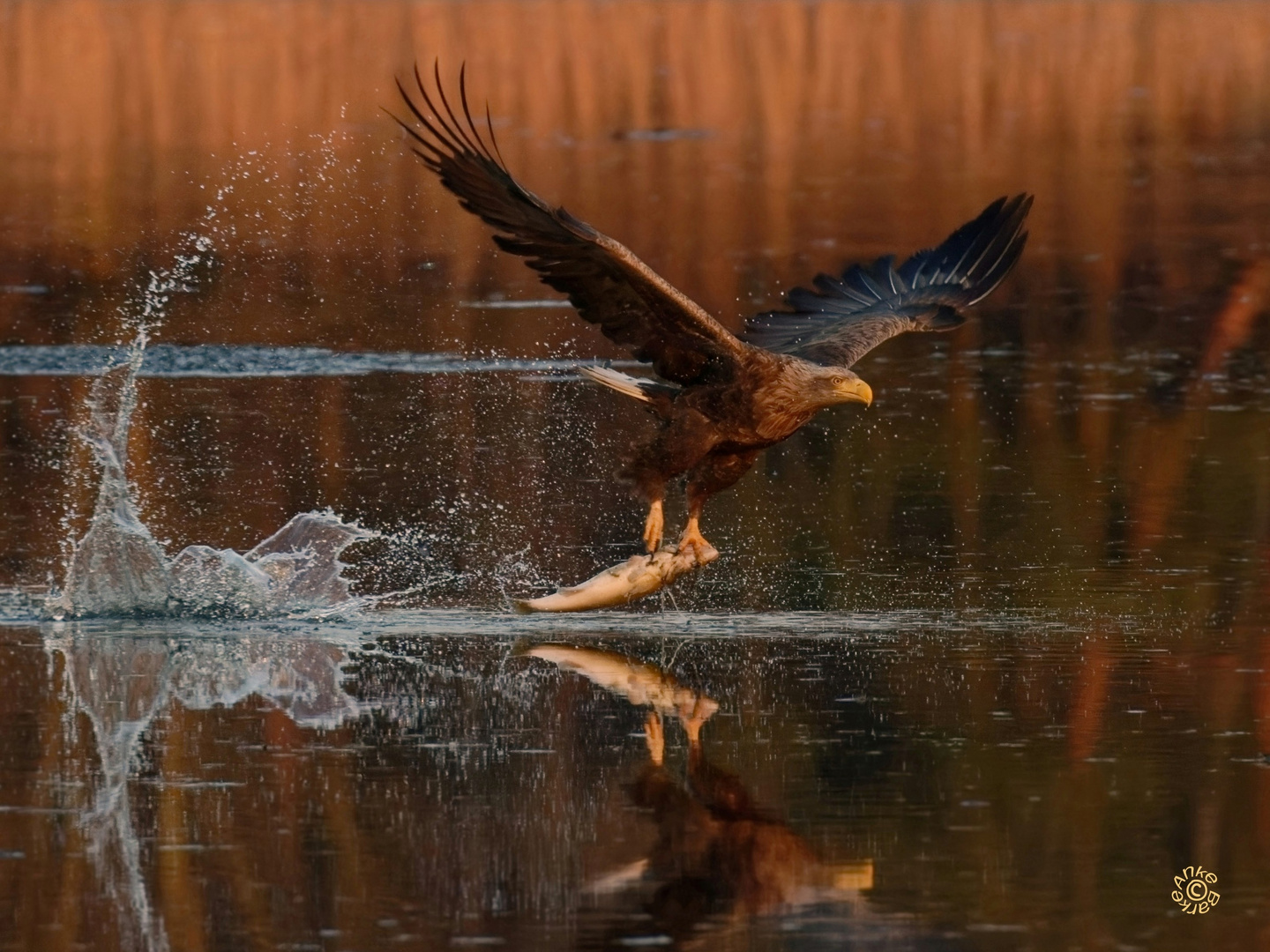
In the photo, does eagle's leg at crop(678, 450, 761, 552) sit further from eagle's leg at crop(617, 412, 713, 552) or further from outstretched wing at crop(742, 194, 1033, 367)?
outstretched wing at crop(742, 194, 1033, 367)

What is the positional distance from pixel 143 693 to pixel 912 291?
4.12m

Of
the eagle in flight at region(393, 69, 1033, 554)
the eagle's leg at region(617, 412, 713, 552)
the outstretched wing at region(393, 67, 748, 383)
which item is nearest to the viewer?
the outstretched wing at region(393, 67, 748, 383)

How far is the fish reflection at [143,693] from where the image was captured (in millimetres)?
6602

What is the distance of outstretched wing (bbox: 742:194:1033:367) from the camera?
10578mm

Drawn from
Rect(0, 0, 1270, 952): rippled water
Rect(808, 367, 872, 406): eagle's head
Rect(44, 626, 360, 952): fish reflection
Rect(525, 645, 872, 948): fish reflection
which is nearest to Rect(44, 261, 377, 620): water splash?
Rect(0, 0, 1270, 952): rippled water

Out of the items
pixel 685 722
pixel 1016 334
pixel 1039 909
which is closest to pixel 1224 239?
pixel 1016 334

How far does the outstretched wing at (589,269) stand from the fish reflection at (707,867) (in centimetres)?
Result: 190

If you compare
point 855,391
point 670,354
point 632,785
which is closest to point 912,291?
point 855,391

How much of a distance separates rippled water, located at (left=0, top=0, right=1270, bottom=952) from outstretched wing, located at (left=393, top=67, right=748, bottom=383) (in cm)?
95

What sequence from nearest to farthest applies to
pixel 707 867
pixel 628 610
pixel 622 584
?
1. pixel 707 867
2. pixel 622 584
3. pixel 628 610

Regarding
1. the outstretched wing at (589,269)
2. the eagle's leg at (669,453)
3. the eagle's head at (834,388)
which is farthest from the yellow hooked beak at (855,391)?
the eagle's leg at (669,453)

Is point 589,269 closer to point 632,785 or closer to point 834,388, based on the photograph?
point 834,388

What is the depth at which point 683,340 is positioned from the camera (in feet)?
30.8

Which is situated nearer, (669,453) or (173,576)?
(173,576)
